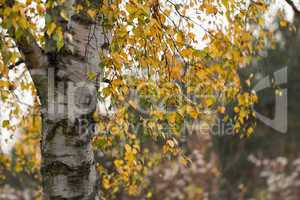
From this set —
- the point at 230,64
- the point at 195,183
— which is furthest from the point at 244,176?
the point at 230,64

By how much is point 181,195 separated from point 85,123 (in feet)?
24.6

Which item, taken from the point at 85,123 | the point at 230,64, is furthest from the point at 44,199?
the point at 230,64

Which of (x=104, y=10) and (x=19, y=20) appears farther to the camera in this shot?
(x=104, y=10)

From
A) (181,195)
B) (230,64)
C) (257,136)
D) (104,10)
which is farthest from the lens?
(257,136)

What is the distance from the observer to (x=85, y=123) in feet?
8.70

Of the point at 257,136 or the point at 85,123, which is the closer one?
the point at 85,123

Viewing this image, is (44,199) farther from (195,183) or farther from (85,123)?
(195,183)

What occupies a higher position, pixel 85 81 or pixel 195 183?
pixel 85 81

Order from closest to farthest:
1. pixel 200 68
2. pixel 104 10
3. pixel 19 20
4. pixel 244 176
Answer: pixel 19 20, pixel 104 10, pixel 200 68, pixel 244 176

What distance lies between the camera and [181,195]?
32.2 feet

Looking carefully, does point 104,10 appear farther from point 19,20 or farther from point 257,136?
point 257,136

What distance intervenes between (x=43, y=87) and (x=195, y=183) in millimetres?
8018

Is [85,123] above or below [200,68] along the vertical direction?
below

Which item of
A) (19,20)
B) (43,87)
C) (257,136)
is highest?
(19,20)
